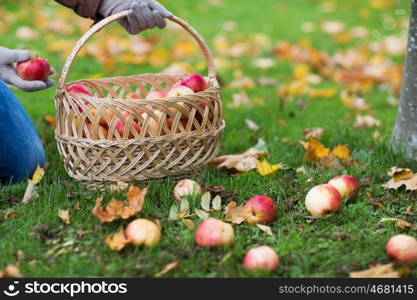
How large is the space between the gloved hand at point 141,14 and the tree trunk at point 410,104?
45.0 inches

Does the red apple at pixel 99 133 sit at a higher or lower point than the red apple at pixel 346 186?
higher

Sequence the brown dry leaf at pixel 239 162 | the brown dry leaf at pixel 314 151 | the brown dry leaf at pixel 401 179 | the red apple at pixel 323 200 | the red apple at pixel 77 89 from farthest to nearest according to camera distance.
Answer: the brown dry leaf at pixel 314 151 < the brown dry leaf at pixel 239 162 < the red apple at pixel 77 89 < the brown dry leaf at pixel 401 179 < the red apple at pixel 323 200

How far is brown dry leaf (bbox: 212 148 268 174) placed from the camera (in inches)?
108

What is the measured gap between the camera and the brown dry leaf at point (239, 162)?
8.99 ft

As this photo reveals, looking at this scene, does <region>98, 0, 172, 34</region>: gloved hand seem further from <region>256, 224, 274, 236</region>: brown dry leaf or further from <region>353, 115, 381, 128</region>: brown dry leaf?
<region>353, 115, 381, 128</region>: brown dry leaf

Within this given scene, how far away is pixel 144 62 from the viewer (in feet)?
15.9

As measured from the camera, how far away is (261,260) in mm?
1878

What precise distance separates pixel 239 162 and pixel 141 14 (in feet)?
2.62

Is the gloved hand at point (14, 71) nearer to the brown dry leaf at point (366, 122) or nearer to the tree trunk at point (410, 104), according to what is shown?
the tree trunk at point (410, 104)

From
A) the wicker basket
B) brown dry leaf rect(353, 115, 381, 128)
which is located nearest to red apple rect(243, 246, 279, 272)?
the wicker basket

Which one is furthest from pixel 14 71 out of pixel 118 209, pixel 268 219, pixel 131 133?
pixel 268 219

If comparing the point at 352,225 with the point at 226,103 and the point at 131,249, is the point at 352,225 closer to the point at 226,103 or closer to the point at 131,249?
the point at 131,249

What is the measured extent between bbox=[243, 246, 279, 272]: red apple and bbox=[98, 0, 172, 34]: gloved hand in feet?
3.68

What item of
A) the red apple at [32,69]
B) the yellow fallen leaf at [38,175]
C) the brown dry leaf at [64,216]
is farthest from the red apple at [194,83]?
the brown dry leaf at [64,216]
